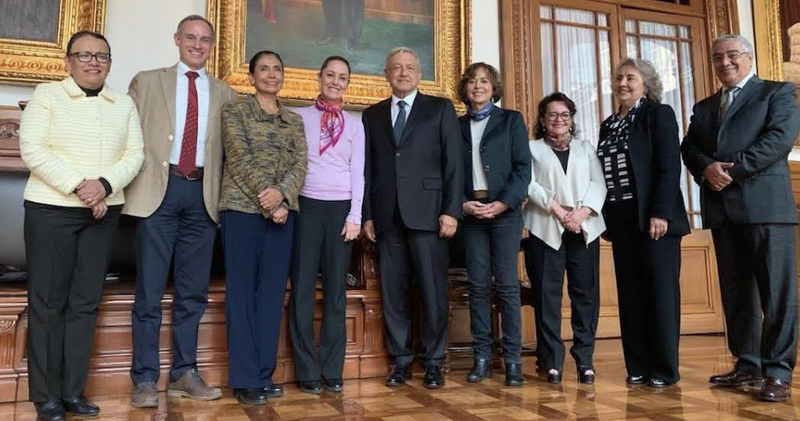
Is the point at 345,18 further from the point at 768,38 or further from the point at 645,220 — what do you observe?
the point at 768,38

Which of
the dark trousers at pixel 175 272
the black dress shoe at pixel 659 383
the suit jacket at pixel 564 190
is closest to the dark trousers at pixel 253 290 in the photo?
the dark trousers at pixel 175 272

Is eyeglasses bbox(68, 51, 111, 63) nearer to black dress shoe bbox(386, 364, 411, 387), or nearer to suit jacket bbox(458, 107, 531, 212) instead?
suit jacket bbox(458, 107, 531, 212)

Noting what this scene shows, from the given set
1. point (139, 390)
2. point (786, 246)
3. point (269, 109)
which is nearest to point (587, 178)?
point (786, 246)

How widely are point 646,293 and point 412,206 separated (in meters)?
1.00

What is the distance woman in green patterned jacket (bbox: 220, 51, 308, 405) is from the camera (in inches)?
83.5

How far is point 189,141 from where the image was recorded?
2.16 metres

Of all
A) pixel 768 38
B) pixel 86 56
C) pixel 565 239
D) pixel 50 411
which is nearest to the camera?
pixel 50 411

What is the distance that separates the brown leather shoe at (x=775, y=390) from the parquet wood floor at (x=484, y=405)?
0.03 metres

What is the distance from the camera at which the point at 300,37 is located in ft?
11.9

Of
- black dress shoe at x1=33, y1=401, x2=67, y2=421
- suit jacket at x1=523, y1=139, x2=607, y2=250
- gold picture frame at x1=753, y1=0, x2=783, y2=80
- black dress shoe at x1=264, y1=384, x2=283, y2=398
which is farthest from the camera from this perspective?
gold picture frame at x1=753, y1=0, x2=783, y2=80

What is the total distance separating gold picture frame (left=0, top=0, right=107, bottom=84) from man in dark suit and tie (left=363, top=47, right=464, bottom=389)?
1851 millimetres

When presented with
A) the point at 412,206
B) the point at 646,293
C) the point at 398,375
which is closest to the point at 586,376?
the point at 646,293

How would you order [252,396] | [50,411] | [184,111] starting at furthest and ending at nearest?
[184,111] → [252,396] → [50,411]

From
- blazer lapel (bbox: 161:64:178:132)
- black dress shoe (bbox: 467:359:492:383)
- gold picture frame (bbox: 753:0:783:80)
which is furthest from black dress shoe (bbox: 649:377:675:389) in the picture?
gold picture frame (bbox: 753:0:783:80)
